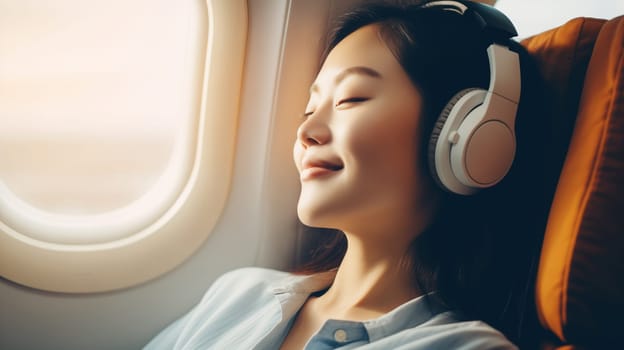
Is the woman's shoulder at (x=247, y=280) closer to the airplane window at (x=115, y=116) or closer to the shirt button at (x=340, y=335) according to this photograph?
the airplane window at (x=115, y=116)

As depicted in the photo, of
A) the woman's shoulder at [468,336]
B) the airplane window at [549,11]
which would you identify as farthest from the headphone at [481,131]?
the airplane window at [549,11]

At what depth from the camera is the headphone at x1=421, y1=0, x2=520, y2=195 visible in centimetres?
79

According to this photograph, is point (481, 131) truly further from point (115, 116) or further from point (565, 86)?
point (115, 116)

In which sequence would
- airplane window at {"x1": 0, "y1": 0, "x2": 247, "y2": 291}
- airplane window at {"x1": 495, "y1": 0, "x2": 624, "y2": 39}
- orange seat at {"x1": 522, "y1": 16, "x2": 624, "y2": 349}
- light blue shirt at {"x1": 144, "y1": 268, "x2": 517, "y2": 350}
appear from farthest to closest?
1. airplane window at {"x1": 0, "y1": 0, "x2": 247, "y2": 291}
2. airplane window at {"x1": 495, "y1": 0, "x2": 624, "y2": 39}
3. light blue shirt at {"x1": 144, "y1": 268, "x2": 517, "y2": 350}
4. orange seat at {"x1": 522, "y1": 16, "x2": 624, "y2": 349}

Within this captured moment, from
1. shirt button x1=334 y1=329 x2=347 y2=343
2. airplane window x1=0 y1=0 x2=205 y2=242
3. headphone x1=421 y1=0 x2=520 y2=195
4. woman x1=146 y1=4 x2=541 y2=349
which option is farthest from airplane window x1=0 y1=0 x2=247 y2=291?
headphone x1=421 y1=0 x2=520 y2=195

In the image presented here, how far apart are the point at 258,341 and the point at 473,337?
0.44 meters

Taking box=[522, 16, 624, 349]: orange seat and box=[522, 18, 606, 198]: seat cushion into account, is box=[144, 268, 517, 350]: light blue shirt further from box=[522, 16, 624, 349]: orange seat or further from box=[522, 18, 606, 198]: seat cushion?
box=[522, 18, 606, 198]: seat cushion

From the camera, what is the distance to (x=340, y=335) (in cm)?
90

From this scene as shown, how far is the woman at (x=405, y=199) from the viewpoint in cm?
88

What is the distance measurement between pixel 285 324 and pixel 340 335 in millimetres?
184

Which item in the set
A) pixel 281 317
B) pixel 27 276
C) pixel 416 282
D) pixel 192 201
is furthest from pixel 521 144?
pixel 27 276

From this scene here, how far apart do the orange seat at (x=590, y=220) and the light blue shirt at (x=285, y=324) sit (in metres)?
0.12

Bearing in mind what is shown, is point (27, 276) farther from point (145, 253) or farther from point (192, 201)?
point (192, 201)

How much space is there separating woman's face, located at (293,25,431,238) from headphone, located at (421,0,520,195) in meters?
0.06
